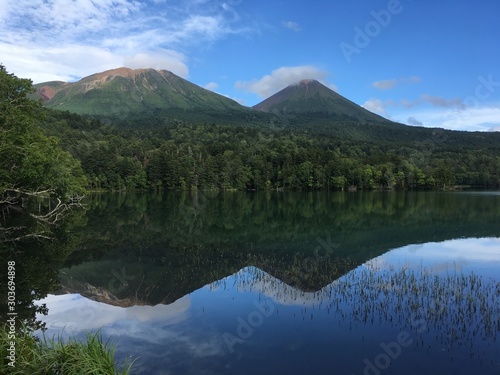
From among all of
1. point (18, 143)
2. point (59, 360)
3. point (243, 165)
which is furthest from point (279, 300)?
point (243, 165)

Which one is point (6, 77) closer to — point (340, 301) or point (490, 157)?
point (340, 301)

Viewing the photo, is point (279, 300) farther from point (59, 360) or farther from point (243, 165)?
point (243, 165)

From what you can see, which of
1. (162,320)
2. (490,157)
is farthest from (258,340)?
(490,157)

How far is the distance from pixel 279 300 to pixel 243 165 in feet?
368

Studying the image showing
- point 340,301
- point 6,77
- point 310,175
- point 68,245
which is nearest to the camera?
point 340,301

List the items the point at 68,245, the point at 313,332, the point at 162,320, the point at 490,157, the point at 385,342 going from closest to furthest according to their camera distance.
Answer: the point at 385,342
the point at 313,332
the point at 162,320
the point at 68,245
the point at 490,157

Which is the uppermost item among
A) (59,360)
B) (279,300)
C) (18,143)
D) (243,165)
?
(243,165)

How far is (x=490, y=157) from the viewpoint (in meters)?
148

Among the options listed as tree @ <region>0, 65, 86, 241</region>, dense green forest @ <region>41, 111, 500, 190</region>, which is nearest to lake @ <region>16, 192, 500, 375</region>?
tree @ <region>0, 65, 86, 241</region>

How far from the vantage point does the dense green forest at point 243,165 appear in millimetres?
110912

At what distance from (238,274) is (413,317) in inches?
354

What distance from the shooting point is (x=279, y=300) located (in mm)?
15656

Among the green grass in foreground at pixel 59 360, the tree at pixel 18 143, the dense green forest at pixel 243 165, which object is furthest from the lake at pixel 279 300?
the dense green forest at pixel 243 165

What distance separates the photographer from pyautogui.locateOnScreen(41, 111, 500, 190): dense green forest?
364 feet
